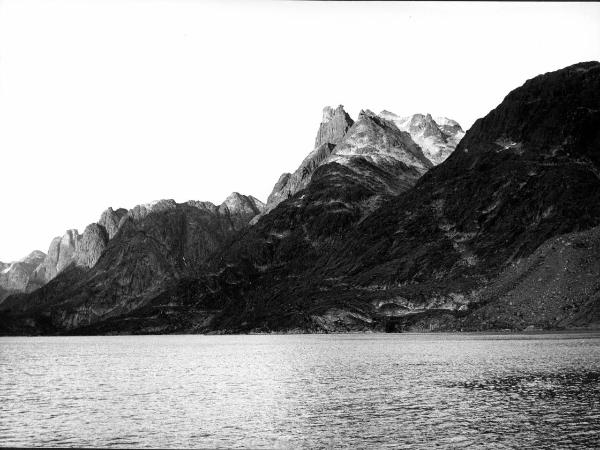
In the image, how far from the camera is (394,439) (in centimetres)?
5934

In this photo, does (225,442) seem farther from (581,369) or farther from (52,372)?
(52,372)

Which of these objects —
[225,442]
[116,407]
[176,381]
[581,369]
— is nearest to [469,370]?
[581,369]

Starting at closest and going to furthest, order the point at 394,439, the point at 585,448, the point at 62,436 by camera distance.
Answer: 1. the point at 585,448
2. the point at 394,439
3. the point at 62,436

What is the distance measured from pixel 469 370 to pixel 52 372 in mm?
90032

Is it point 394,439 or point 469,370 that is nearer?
point 394,439

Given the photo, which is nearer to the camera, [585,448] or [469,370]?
[585,448]

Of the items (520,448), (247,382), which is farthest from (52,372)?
(520,448)

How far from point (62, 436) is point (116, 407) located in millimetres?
20686

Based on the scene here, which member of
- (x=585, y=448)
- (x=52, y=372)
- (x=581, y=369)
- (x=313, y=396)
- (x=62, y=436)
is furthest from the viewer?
(x=52, y=372)

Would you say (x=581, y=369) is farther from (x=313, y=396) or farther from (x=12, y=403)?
(x=12, y=403)

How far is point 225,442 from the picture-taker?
6009cm

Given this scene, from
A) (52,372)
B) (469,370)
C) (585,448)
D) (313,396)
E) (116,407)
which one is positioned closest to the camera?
(585,448)

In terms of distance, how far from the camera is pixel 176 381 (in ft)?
397

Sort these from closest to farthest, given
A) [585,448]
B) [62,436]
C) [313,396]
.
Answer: [585,448] → [62,436] → [313,396]
